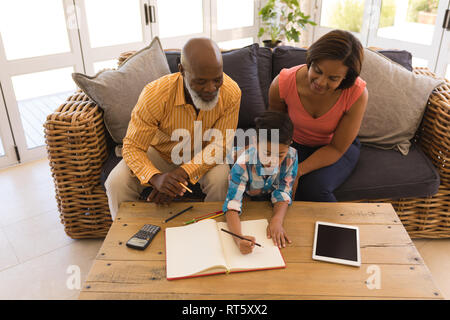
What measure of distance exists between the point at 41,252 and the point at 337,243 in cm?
141

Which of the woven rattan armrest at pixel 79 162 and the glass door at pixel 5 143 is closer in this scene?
the woven rattan armrest at pixel 79 162

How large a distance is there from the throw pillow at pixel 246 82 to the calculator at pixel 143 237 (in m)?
0.91

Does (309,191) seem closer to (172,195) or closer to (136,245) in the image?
(172,195)

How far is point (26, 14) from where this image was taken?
8.30 feet

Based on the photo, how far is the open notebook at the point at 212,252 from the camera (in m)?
1.16

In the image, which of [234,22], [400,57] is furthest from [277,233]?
[234,22]

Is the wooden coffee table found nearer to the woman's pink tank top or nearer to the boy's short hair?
the boy's short hair

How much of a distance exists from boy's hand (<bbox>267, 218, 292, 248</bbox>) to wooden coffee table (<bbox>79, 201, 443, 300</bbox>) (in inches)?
1.0

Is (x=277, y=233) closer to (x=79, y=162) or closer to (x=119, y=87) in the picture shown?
(x=79, y=162)

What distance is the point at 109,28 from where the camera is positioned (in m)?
2.86

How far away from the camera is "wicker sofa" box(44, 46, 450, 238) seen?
67.6 inches

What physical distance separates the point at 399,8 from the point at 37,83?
9.16 feet

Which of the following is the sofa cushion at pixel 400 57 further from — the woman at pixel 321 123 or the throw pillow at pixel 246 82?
the throw pillow at pixel 246 82

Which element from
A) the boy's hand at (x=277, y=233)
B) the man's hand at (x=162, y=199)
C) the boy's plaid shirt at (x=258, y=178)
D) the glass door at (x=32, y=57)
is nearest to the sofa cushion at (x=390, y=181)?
the boy's plaid shirt at (x=258, y=178)
